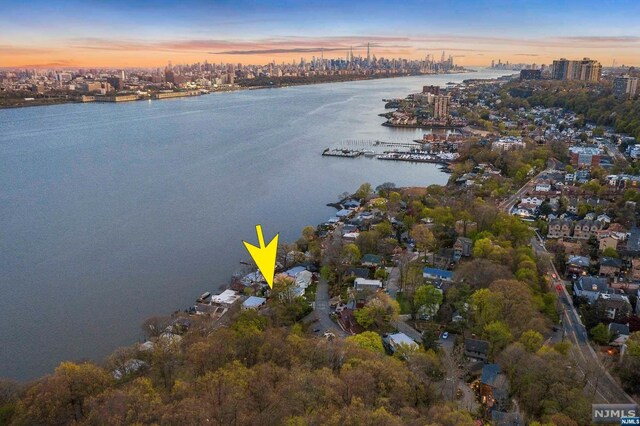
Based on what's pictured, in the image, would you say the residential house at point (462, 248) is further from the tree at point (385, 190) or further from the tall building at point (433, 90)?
the tall building at point (433, 90)

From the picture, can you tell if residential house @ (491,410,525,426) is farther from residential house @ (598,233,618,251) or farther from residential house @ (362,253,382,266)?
residential house @ (598,233,618,251)

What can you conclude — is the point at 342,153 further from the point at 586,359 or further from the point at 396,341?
the point at 586,359

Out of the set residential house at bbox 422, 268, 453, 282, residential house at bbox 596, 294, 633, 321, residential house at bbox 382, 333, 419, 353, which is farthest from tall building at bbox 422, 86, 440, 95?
residential house at bbox 382, 333, 419, 353

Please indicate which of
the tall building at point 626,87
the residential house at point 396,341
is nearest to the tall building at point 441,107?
the tall building at point 626,87

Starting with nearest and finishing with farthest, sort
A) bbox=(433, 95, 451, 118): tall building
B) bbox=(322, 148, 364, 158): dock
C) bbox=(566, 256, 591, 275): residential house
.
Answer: bbox=(566, 256, 591, 275): residential house, bbox=(322, 148, 364, 158): dock, bbox=(433, 95, 451, 118): tall building

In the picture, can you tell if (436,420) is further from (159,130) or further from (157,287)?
(159,130)

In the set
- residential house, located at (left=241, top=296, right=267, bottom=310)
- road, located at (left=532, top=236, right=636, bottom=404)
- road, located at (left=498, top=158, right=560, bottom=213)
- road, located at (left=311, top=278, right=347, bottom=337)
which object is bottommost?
road, located at (left=311, top=278, right=347, bottom=337)
